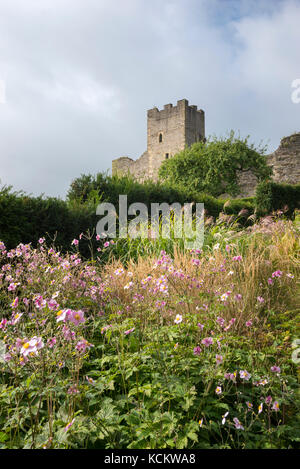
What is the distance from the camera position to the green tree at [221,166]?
2055 centimetres

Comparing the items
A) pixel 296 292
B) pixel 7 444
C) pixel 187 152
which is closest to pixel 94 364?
pixel 7 444

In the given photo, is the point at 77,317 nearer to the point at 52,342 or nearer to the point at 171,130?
the point at 52,342

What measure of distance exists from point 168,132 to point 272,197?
1808cm

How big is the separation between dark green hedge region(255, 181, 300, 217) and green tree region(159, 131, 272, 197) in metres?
5.02

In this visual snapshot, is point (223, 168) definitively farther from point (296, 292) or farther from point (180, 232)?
point (296, 292)

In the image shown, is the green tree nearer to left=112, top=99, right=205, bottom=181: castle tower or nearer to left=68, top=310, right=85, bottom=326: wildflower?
left=112, top=99, right=205, bottom=181: castle tower

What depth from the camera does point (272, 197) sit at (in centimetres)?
1479

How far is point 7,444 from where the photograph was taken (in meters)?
1.80

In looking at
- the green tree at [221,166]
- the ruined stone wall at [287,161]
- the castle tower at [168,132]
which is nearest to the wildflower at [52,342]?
the green tree at [221,166]

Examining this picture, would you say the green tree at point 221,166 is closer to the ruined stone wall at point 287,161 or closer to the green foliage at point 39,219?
the ruined stone wall at point 287,161

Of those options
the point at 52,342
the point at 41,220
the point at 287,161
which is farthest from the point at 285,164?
the point at 52,342

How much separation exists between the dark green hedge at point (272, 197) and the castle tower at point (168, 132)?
49.8 feet

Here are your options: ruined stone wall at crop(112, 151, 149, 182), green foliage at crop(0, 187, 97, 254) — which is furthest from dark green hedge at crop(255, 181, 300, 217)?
ruined stone wall at crop(112, 151, 149, 182)
